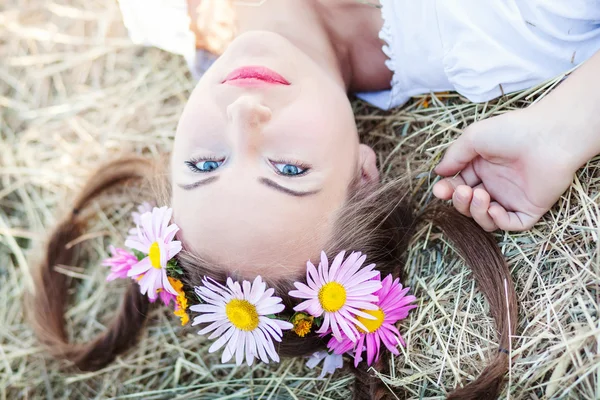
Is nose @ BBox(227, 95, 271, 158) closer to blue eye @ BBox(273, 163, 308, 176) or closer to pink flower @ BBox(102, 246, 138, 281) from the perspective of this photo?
blue eye @ BBox(273, 163, 308, 176)

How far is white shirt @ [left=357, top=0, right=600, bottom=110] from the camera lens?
1.58 m

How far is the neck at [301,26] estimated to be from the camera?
5.71ft

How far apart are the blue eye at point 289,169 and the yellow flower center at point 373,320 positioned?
0.45 m

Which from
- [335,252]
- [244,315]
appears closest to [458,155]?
[335,252]

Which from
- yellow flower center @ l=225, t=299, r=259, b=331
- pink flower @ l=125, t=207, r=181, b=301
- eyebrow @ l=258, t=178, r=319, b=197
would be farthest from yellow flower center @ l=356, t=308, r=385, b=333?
pink flower @ l=125, t=207, r=181, b=301

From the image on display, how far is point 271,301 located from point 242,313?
89 mm

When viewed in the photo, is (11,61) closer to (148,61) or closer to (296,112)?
(148,61)

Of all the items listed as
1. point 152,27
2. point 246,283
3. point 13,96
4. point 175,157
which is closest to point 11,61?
point 13,96

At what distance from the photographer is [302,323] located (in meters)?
1.52

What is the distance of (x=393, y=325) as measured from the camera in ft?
5.63

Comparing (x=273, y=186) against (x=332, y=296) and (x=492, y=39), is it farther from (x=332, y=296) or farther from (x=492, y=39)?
(x=492, y=39)

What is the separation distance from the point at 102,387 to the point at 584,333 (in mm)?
1708

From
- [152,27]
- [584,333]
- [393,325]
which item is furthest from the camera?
[152,27]

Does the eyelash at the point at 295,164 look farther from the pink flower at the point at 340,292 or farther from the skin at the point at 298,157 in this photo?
the pink flower at the point at 340,292
